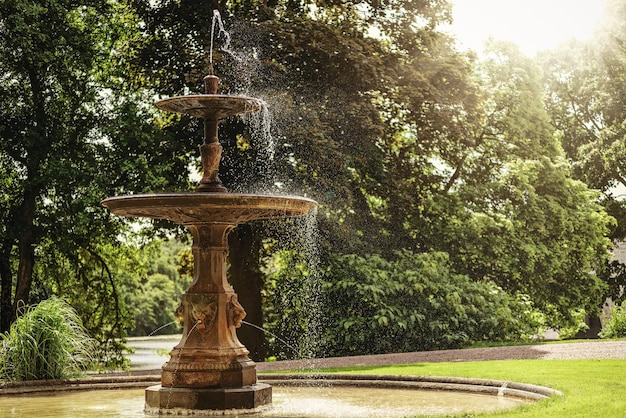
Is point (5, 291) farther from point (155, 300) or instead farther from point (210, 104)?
point (155, 300)

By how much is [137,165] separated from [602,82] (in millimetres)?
21541

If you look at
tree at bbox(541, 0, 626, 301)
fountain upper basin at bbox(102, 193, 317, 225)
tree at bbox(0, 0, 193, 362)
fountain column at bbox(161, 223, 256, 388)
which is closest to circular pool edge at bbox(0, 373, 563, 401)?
fountain column at bbox(161, 223, 256, 388)

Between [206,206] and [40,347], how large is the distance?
482 cm

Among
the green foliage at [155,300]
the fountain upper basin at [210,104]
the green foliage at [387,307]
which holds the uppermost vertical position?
the green foliage at [155,300]

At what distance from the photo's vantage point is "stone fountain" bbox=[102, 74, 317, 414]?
9.35m

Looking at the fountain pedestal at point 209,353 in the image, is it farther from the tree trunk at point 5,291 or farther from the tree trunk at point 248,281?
the tree trunk at point 5,291

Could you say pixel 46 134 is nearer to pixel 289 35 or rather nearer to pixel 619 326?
pixel 289 35

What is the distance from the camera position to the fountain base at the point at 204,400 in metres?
9.38

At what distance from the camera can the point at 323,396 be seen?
36.1ft

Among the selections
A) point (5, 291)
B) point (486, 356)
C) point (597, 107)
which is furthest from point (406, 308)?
point (597, 107)

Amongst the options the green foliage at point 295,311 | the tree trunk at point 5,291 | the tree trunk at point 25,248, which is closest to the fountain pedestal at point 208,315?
the green foliage at point 295,311

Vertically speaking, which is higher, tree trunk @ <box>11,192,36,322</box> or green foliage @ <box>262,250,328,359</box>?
tree trunk @ <box>11,192,36,322</box>

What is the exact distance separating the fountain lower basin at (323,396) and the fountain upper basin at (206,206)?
2.08 metres

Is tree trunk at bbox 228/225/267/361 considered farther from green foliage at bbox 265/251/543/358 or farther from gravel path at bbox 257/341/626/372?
gravel path at bbox 257/341/626/372
